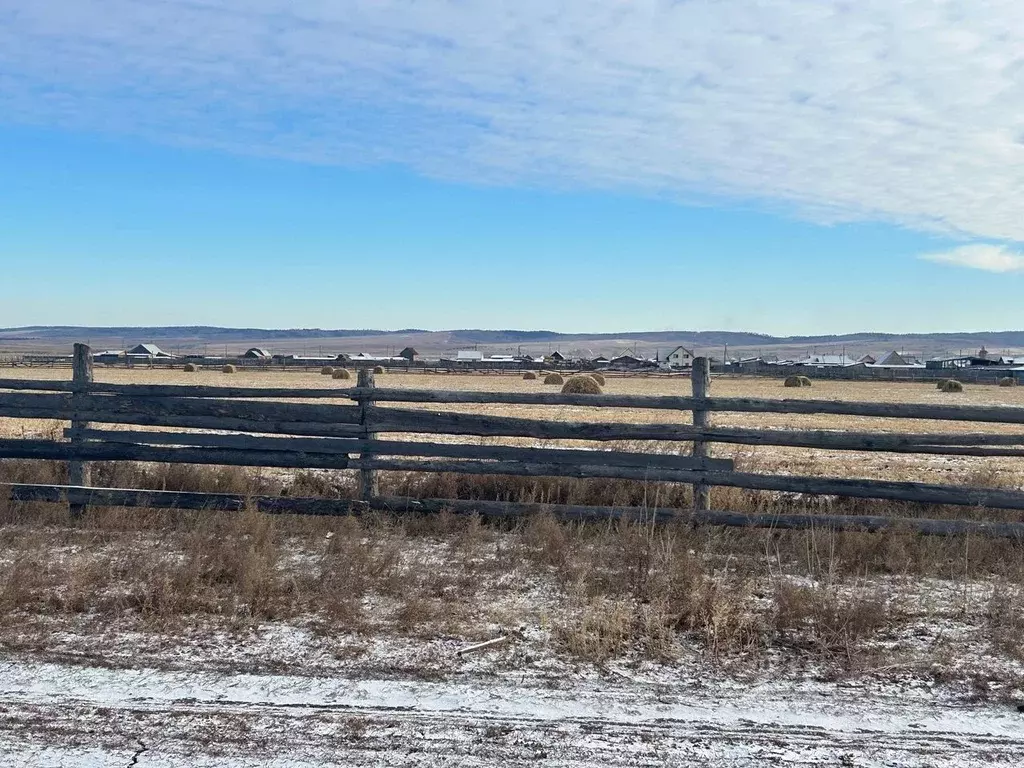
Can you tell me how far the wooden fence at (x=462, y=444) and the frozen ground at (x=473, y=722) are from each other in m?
3.16

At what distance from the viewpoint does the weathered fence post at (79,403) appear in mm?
8305

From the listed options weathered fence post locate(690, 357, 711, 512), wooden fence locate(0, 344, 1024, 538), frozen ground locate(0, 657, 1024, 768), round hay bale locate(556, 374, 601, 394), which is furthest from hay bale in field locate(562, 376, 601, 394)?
frozen ground locate(0, 657, 1024, 768)

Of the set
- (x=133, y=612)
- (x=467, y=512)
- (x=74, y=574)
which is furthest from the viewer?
(x=467, y=512)

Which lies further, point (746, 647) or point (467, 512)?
point (467, 512)

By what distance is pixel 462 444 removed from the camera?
7797 mm

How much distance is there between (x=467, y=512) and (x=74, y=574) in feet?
10.3

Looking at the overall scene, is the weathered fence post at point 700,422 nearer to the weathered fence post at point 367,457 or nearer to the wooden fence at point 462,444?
the wooden fence at point 462,444

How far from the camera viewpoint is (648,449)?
991 cm

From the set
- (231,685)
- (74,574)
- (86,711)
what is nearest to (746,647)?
(231,685)

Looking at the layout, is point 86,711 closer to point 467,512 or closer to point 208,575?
point 208,575

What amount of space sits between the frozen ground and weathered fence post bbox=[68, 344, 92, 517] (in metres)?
4.18

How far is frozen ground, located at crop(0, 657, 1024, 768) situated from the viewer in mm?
3578

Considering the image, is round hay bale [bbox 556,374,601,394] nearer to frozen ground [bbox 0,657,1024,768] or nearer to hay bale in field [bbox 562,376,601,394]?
hay bale in field [bbox 562,376,601,394]

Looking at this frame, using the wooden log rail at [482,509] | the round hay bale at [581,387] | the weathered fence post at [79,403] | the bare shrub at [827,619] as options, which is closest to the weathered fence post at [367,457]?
the wooden log rail at [482,509]
